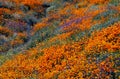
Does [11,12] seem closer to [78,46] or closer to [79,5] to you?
[79,5]

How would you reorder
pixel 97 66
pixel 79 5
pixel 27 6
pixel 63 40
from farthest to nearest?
pixel 27 6 < pixel 79 5 < pixel 63 40 < pixel 97 66

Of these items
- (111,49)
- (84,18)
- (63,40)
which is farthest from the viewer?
(84,18)

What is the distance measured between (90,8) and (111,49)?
1421 cm

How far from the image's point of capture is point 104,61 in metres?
14.4

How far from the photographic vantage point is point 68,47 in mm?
18391

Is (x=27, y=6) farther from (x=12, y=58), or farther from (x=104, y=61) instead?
(x=104, y=61)

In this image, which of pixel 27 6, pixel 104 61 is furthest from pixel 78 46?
pixel 27 6

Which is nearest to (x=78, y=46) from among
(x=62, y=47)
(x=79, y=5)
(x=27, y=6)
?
(x=62, y=47)

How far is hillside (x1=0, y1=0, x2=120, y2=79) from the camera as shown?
1466 cm

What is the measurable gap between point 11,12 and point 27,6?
4.15 m

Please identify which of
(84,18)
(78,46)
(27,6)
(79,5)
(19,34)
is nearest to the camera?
(78,46)

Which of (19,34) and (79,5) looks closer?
(19,34)

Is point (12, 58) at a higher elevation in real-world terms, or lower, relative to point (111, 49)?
lower

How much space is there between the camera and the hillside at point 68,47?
14663 millimetres
